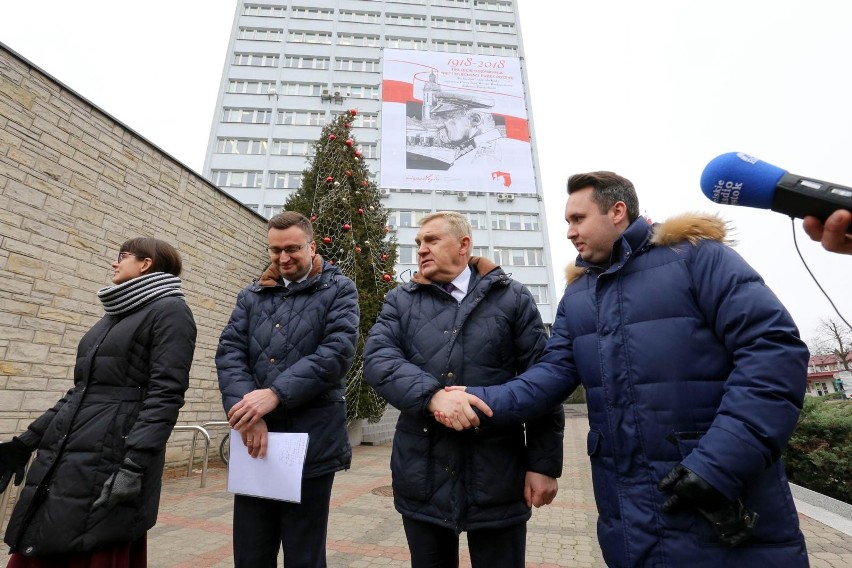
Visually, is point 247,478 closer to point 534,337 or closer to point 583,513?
point 534,337

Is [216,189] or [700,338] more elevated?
[216,189]

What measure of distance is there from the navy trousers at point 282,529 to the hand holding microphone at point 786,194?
2086 millimetres

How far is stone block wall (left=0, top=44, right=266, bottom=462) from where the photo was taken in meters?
4.56

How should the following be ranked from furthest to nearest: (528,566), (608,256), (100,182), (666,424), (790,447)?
(790,447), (100,182), (528,566), (608,256), (666,424)

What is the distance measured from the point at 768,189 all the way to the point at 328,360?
1.84m

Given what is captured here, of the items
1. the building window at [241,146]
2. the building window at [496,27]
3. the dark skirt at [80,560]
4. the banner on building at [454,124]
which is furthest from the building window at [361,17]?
the dark skirt at [80,560]

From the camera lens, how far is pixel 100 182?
5660 mm

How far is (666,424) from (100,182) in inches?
268

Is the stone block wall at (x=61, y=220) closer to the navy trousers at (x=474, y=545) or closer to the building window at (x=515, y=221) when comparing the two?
the navy trousers at (x=474, y=545)

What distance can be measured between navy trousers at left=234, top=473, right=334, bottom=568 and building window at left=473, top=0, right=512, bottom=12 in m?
51.2

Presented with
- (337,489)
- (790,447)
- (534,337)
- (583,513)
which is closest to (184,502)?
(337,489)

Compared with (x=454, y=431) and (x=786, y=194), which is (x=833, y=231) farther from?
(x=454, y=431)

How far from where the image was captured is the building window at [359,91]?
38875mm

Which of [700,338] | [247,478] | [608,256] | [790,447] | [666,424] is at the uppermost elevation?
[608,256]
